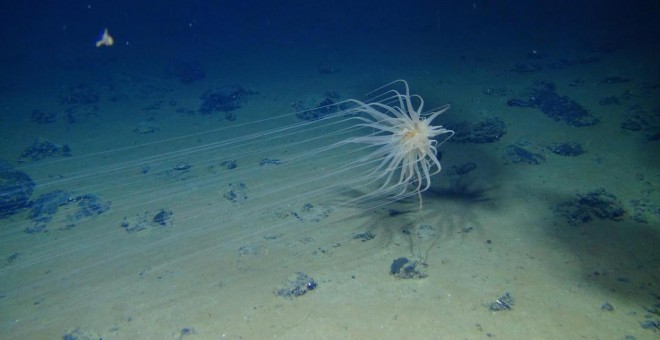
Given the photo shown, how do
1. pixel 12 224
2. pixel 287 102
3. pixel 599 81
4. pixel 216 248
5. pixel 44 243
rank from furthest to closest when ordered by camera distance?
pixel 287 102 < pixel 599 81 < pixel 12 224 < pixel 44 243 < pixel 216 248

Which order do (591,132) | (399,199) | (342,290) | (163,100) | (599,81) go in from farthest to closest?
(163,100) < (599,81) < (591,132) < (399,199) < (342,290)

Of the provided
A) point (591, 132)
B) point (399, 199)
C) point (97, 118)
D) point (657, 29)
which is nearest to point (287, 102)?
point (97, 118)

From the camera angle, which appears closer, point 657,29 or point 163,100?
point 163,100

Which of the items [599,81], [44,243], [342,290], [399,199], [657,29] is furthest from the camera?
[657,29]

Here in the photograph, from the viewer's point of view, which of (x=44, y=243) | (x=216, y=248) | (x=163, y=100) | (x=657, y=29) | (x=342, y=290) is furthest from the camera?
(x=657, y=29)

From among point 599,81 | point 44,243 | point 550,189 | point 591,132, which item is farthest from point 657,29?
point 44,243

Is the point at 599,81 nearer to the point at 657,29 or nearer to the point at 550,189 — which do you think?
the point at 550,189

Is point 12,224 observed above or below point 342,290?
above

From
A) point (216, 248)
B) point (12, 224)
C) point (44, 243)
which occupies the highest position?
point (12, 224)

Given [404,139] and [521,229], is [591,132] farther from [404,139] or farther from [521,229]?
[404,139]
